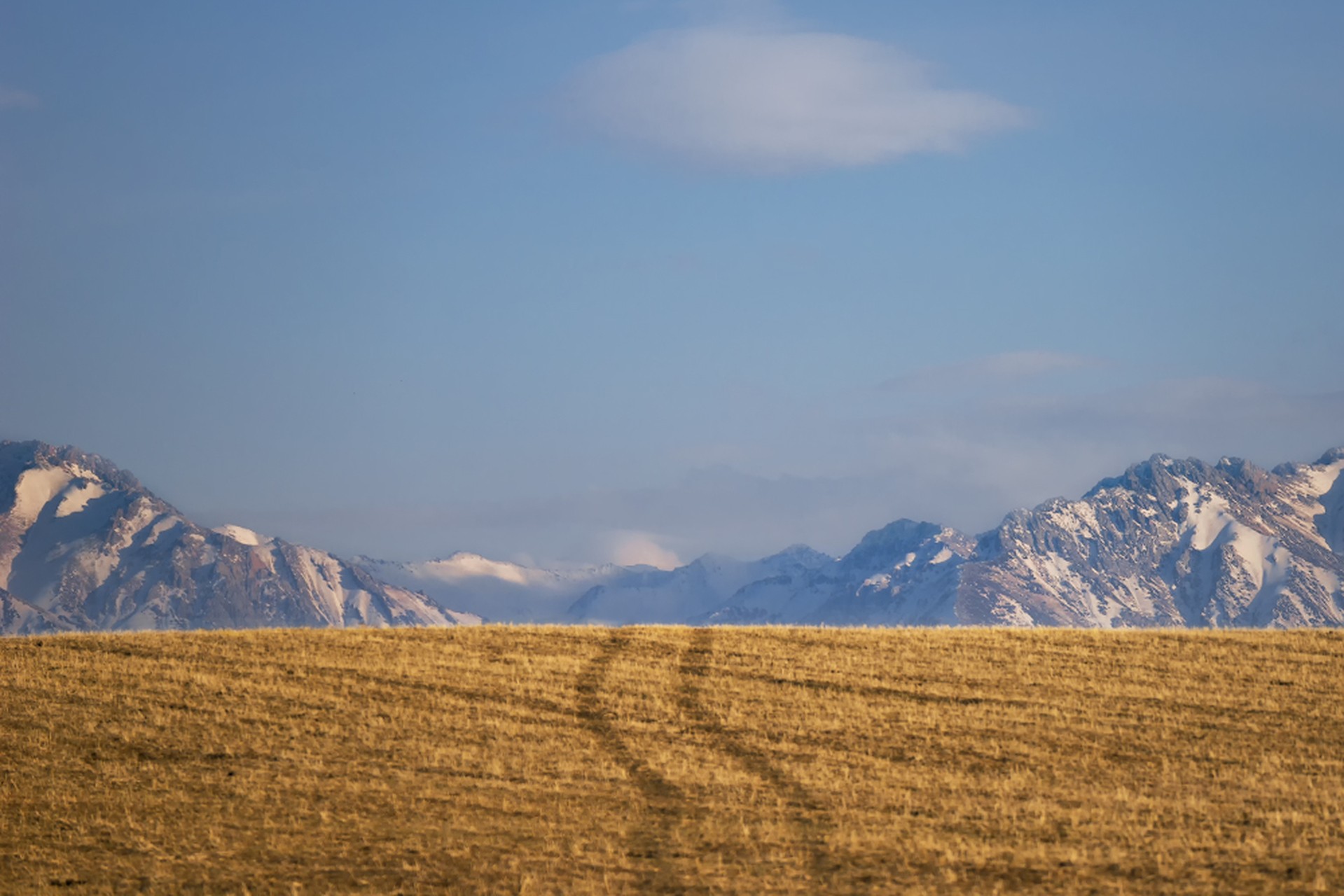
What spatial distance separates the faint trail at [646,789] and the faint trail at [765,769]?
2.08 m

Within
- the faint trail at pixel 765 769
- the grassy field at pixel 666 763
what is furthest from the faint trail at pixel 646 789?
the faint trail at pixel 765 769

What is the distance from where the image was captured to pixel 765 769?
31922 mm

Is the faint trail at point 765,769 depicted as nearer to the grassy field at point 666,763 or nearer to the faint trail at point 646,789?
the grassy field at point 666,763

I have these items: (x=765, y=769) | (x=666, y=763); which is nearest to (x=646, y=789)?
(x=666, y=763)

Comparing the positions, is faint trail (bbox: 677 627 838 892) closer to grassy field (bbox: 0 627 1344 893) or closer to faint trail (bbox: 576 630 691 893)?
grassy field (bbox: 0 627 1344 893)

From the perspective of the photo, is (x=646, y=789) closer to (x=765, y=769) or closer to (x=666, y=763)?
(x=666, y=763)

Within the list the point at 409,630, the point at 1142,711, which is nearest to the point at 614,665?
the point at 409,630

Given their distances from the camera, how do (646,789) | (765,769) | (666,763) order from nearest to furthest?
1. (646,789)
2. (765,769)
3. (666,763)

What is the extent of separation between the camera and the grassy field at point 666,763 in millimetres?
25516

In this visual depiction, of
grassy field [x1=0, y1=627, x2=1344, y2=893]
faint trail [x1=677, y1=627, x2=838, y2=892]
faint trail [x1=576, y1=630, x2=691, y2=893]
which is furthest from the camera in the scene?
faint trail [x1=677, y1=627, x2=838, y2=892]

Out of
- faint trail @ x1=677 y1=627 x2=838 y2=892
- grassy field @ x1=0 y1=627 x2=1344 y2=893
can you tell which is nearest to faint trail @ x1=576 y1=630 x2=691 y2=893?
grassy field @ x1=0 y1=627 x2=1344 y2=893

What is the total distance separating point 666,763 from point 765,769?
2171 millimetres

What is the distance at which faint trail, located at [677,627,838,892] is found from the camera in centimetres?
2586

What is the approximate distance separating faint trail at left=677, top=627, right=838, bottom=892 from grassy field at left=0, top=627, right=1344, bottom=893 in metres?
0.11
